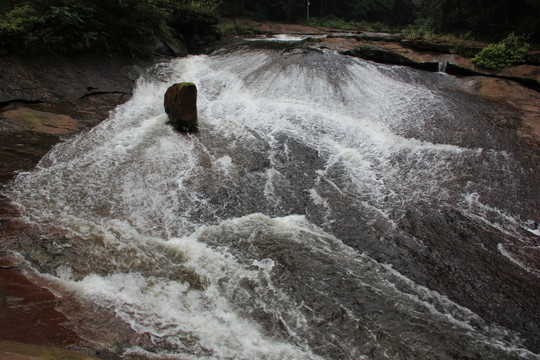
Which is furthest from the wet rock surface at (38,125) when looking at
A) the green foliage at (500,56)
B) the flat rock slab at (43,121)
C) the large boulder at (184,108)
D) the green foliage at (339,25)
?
the green foliage at (339,25)

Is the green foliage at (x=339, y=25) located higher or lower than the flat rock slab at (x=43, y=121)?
higher

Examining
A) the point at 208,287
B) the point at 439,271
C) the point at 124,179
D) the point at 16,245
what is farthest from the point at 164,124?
the point at 439,271

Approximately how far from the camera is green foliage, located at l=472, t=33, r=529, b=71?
10.9 meters

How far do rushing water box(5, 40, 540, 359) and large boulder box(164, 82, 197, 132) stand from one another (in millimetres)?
350

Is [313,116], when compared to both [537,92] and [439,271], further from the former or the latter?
[537,92]

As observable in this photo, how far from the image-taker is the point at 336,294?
13.3ft

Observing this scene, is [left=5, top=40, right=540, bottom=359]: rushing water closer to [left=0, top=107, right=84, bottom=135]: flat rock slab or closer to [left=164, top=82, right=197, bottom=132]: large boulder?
[left=164, top=82, right=197, bottom=132]: large boulder

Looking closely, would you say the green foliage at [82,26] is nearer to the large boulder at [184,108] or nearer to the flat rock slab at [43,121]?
the flat rock slab at [43,121]

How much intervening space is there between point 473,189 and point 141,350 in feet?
21.2

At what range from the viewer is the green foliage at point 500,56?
1088 centimetres

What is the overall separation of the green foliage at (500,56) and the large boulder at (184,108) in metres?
10.2

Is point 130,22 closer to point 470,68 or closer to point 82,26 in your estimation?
point 82,26

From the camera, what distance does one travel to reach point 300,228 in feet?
17.1

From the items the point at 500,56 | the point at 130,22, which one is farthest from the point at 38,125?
the point at 500,56
